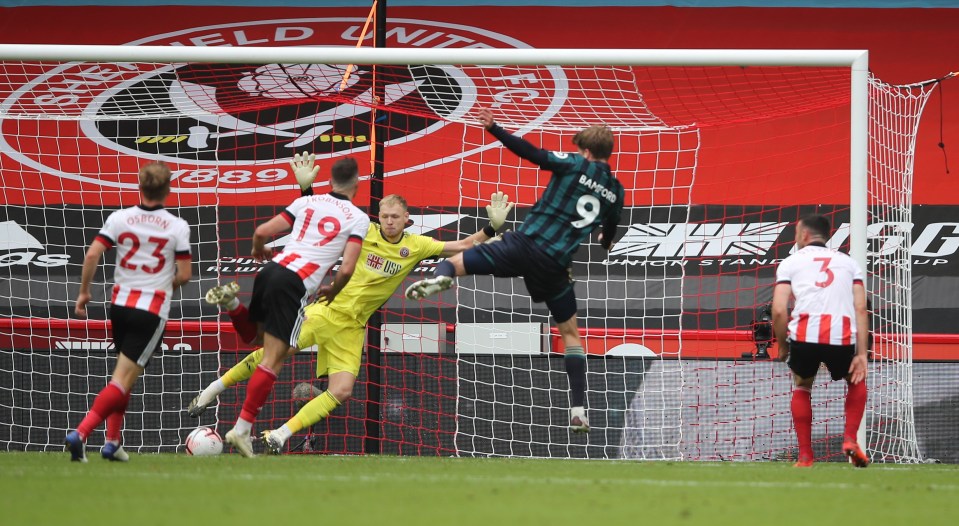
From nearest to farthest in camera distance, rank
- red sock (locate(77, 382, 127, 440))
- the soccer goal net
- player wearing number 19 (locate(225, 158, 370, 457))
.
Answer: red sock (locate(77, 382, 127, 440)), player wearing number 19 (locate(225, 158, 370, 457)), the soccer goal net

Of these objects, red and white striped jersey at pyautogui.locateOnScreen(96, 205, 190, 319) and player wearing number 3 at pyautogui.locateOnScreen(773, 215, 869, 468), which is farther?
player wearing number 3 at pyautogui.locateOnScreen(773, 215, 869, 468)

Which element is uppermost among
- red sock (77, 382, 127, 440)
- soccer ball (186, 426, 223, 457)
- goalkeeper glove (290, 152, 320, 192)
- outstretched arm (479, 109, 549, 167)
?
outstretched arm (479, 109, 549, 167)

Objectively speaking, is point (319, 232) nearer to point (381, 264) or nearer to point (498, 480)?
point (381, 264)

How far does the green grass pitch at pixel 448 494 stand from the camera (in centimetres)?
382

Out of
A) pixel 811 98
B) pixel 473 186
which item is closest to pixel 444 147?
pixel 473 186

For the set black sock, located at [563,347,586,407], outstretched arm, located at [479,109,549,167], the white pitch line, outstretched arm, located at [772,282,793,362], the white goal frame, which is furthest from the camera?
the white goal frame

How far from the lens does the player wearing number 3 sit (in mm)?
6680

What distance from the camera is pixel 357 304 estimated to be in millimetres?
8016

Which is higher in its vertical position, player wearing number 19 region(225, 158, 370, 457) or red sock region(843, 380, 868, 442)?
player wearing number 19 region(225, 158, 370, 457)

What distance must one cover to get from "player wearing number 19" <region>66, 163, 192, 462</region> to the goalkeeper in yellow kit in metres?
1.60

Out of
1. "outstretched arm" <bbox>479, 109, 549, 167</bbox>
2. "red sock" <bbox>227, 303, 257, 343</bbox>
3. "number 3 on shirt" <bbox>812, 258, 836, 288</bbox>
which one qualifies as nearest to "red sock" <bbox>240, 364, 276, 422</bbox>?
"red sock" <bbox>227, 303, 257, 343</bbox>

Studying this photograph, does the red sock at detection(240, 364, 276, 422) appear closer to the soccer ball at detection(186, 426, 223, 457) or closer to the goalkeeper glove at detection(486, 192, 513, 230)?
the soccer ball at detection(186, 426, 223, 457)

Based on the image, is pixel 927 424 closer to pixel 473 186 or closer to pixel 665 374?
pixel 665 374

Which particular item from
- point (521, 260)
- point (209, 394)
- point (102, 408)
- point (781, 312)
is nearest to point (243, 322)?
point (102, 408)
